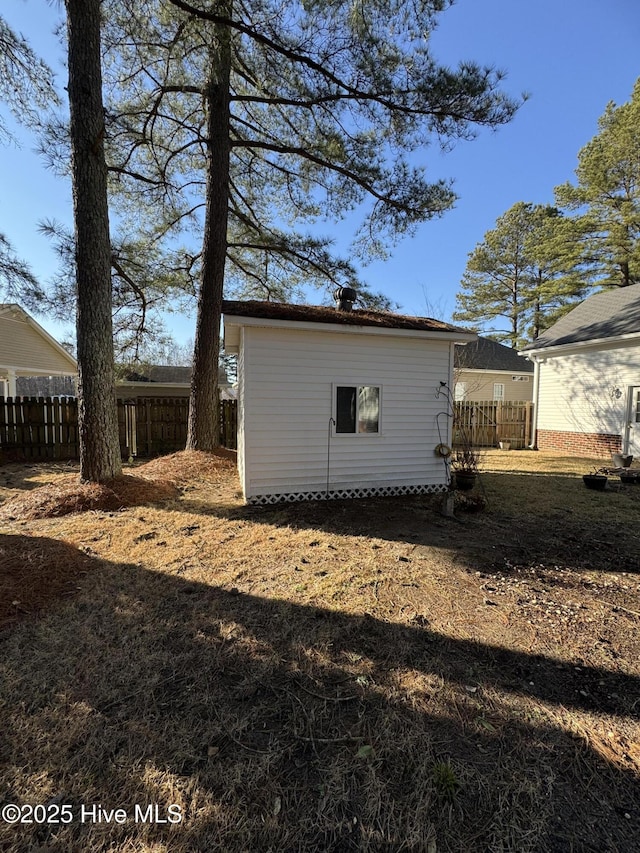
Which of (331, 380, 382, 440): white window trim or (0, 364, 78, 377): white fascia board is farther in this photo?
(0, 364, 78, 377): white fascia board

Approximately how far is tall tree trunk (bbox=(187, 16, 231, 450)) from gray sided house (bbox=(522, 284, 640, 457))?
10.1 metres

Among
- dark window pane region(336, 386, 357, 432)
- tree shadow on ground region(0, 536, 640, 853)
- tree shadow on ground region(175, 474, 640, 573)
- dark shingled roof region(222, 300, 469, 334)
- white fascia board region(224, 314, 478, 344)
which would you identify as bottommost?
tree shadow on ground region(0, 536, 640, 853)

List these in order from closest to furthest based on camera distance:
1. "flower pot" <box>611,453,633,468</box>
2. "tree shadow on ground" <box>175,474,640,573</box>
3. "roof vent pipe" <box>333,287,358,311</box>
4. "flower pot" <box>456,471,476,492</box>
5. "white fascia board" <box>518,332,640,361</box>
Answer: "tree shadow on ground" <box>175,474,640,573</box>, "flower pot" <box>456,471,476,492</box>, "roof vent pipe" <box>333,287,358,311</box>, "flower pot" <box>611,453,633,468</box>, "white fascia board" <box>518,332,640,361</box>

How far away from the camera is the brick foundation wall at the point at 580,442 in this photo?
10039mm

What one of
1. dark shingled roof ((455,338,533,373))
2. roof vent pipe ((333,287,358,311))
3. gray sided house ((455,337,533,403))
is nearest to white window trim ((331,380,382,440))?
roof vent pipe ((333,287,358,311))

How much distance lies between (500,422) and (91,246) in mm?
12824

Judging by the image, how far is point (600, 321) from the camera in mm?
11305

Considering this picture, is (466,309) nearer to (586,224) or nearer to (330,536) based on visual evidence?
(586,224)

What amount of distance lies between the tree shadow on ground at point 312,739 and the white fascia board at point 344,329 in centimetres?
389

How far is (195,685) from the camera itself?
80.7 inches

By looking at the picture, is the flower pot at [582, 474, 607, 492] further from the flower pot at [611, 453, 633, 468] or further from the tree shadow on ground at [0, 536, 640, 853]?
the tree shadow on ground at [0, 536, 640, 853]

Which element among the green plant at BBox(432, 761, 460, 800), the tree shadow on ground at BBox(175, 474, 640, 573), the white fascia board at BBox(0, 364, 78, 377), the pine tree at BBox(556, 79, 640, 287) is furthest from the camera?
the pine tree at BBox(556, 79, 640, 287)

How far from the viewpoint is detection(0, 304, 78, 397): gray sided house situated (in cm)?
1441

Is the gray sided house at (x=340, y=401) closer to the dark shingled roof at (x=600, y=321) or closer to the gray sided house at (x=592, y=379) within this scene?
the gray sided house at (x=592, y=379)
